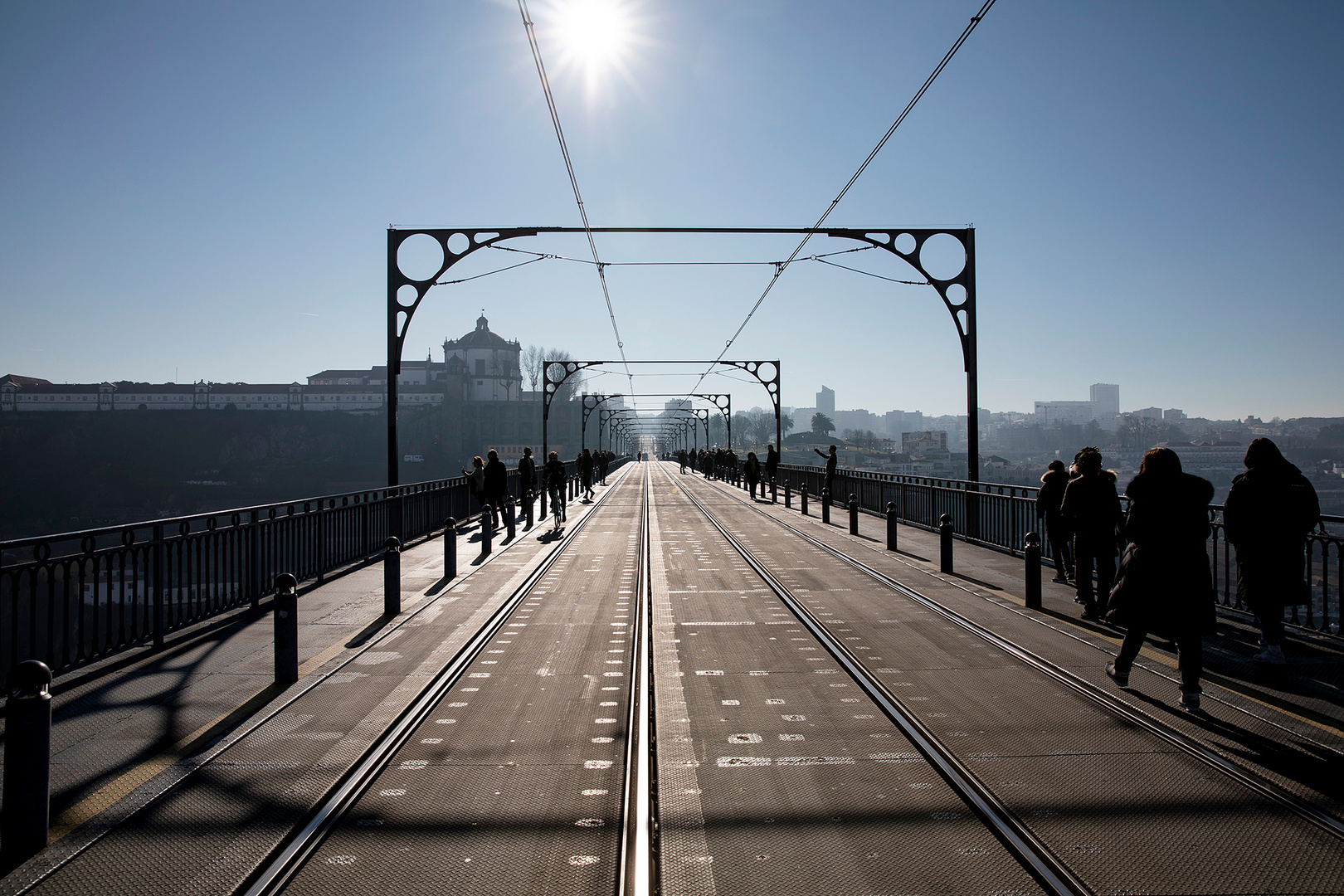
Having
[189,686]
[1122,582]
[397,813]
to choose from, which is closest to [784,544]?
[1122,582]

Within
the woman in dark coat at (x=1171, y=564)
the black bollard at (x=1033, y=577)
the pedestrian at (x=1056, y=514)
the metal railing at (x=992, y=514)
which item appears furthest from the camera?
the pedestrian at (x=1056, y=514)

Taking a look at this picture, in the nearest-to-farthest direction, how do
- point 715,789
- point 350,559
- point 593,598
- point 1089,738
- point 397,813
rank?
point 397,813 → point 715,789 → point 1089,738 → point 593,598 → point 350,559

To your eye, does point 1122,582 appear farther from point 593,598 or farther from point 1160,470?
point 593,598

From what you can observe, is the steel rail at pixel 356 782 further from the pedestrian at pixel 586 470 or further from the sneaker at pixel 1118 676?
the pedestrian at pixel 586 470

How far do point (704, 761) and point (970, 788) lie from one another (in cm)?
151

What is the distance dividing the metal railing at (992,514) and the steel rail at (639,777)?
5.17m

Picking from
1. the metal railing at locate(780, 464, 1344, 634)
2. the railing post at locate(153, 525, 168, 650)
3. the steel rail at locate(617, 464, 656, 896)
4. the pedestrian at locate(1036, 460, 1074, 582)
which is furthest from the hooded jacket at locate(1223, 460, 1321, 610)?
the railing post at locate(153, 525, 168, 650)

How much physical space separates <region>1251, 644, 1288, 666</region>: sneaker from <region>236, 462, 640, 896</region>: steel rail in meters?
6.92

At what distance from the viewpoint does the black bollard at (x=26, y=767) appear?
3.75m

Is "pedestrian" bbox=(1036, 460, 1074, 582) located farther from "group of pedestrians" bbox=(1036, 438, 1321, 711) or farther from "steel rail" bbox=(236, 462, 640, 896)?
"steel rail" bbox=(236, 462, 640, 896)

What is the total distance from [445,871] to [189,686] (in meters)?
4.28

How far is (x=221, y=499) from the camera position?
123625mm

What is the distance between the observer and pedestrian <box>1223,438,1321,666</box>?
6770mm

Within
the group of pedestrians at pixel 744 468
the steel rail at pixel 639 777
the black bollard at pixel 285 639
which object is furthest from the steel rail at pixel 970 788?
the group of pedestrians at pixel 744 468
